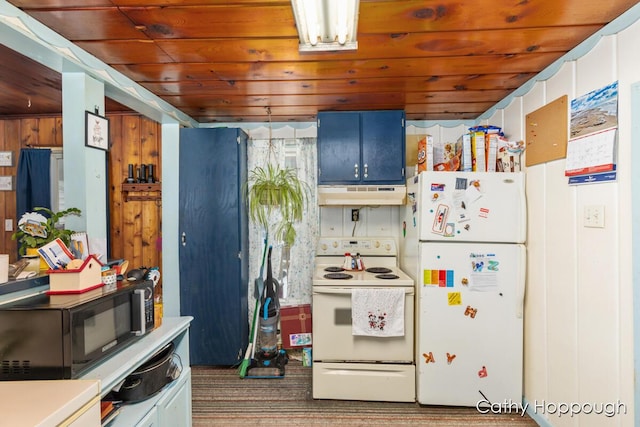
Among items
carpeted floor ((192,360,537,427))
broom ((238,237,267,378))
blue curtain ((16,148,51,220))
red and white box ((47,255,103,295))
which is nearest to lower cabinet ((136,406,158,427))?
red and white box ((47,255,103,295))

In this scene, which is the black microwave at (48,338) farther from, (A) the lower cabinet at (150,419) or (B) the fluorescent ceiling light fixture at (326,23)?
(B) the fluorescent ceiling light fixture at (326,23)

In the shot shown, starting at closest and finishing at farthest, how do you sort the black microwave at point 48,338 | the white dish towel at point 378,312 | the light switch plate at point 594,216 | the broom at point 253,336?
1. the black microwave at point 48,338
2. the light switch plate at point 594,216
3. the white dish towel at point 378,312
4. the broom at point 253,336

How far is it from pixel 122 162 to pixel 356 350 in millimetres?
2774

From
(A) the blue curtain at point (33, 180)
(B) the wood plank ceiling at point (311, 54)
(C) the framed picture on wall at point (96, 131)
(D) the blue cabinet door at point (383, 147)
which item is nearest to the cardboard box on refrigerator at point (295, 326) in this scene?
(D) the blue cabinet door at point (383, 147)

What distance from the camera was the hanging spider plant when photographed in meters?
2.92

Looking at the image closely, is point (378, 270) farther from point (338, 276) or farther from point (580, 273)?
point (580, 273)

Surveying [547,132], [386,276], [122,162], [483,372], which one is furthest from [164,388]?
[547,132]

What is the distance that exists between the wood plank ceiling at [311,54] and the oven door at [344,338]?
A: 4.71 ft

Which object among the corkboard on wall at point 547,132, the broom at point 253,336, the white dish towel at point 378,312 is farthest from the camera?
the broom at point 253,336

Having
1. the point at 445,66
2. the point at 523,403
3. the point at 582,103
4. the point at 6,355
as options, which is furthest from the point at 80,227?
the point at 523,403

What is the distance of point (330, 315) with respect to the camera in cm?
231

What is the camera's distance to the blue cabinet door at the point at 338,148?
2.73 meters

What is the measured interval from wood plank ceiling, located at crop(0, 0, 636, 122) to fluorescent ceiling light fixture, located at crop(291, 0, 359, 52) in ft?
0.31

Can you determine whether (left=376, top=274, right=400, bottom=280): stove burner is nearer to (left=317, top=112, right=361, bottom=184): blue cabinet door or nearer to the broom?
(left=317, top=112, right=361, bottom=184): blue cabinet door
